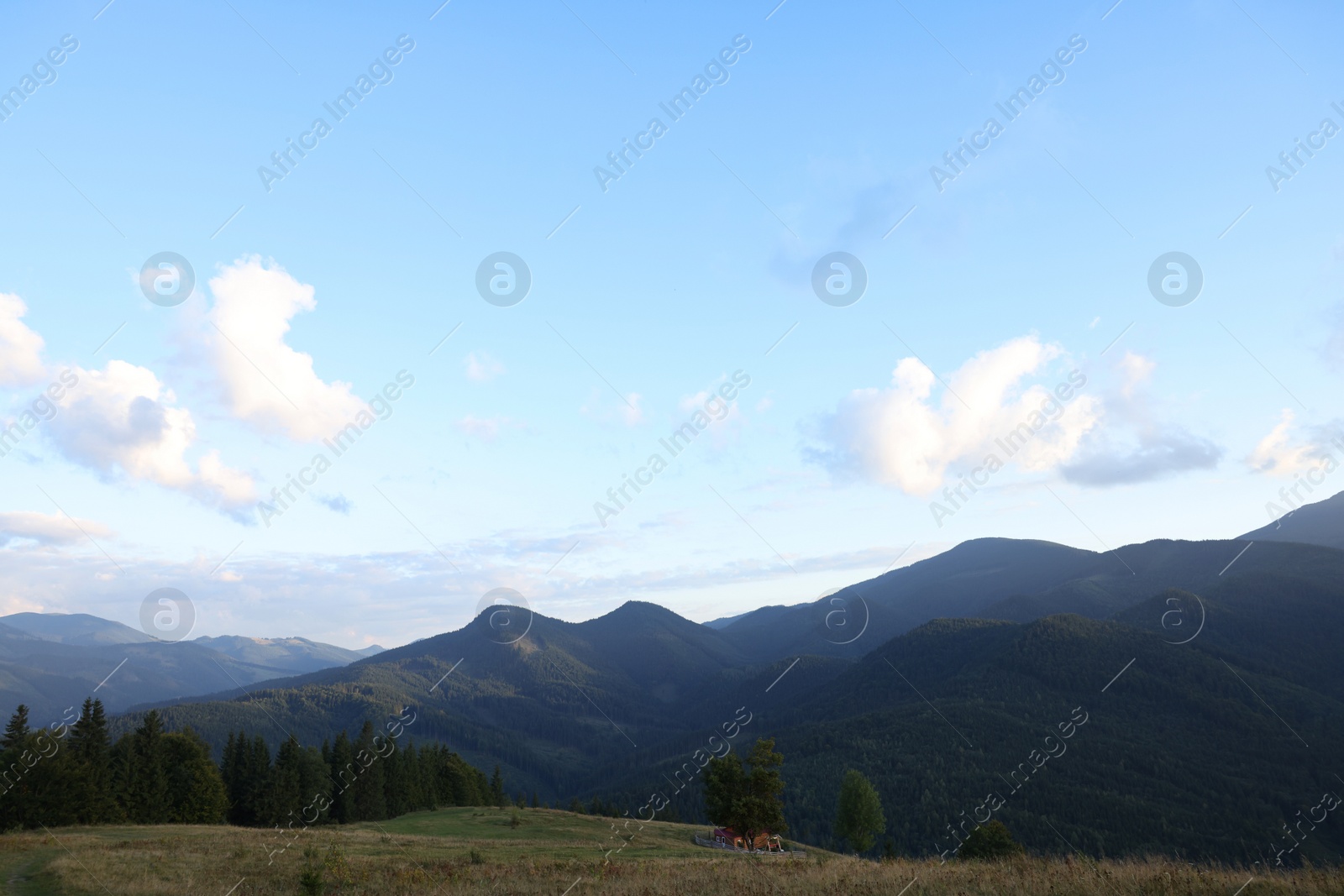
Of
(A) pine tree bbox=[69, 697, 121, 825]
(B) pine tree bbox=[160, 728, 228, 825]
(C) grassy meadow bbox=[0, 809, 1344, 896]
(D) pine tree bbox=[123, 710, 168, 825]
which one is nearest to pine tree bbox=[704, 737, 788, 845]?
(C) grassy meadow bbox=[0, 809, 1344, 896]

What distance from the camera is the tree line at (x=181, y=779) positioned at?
196ft

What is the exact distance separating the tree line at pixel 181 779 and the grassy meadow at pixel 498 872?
60.2 feet

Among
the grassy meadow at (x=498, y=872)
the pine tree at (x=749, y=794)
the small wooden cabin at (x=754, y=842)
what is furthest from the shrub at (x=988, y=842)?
the grassy meadow at (x=498, y=872)

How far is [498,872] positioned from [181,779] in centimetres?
7742

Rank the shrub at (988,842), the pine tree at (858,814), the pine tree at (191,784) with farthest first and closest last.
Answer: the pine tree at (858,814) < the pine tree at (191,784) < the shrub at (988,842)

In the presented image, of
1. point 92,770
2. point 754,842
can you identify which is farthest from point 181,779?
point 754,842

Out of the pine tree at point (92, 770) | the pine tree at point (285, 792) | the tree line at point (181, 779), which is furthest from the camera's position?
the pine tree at point (285, 792)

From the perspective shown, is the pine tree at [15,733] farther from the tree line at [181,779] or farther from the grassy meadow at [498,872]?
the grassy meadow at [498,872]

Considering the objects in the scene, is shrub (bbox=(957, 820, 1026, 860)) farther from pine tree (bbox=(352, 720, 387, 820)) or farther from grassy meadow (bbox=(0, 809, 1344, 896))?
pine tree (bbox=(352, 720, 387, 820))

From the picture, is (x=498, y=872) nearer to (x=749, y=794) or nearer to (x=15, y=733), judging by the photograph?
(x=749, y=794)

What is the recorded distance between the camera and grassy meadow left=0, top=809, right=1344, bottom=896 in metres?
13.2

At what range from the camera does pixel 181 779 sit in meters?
77.8

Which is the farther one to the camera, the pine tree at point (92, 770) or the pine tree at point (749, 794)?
the pine tree at point (92, 770)

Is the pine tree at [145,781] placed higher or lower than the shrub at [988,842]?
higher
